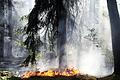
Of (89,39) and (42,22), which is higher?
(42,22)

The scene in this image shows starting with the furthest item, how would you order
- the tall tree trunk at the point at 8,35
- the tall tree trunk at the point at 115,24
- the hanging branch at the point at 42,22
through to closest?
the hanging branch at the point at 42,22, the tall tree trunk at the point at 8,35, the tall tree trunk at the point at 115,24

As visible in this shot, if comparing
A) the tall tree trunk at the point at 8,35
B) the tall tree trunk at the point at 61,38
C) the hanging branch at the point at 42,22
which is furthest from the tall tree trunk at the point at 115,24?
the tall tree trunk at the point at 8,35

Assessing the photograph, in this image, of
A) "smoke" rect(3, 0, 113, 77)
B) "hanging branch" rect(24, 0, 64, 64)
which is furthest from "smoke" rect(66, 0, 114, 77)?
"hanging branch" rect(24, 0, 64, 64)

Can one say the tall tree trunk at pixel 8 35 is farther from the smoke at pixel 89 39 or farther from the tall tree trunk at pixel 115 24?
the tall tree trunk at pixel 115 24

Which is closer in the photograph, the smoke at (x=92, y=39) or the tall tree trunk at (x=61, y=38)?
the tall tree trunk at (x=61, y=38)

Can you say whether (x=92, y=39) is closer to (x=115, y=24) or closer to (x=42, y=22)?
(x=115, y=24)

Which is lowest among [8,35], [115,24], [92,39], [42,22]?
[92,39]

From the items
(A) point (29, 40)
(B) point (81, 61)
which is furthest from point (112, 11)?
(A) point (29, 40)

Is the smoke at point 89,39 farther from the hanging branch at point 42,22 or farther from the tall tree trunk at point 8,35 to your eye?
the tall tree trunk at point 8,35

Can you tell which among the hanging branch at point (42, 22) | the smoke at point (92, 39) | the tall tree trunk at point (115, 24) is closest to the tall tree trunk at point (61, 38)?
the hanging branch at point (42, 22)

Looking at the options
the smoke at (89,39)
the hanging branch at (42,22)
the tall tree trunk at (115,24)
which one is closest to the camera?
the tall tree trunk at (115,24)

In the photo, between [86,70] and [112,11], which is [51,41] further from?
[112,11]

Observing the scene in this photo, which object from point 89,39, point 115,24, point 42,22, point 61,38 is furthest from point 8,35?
point 115,24

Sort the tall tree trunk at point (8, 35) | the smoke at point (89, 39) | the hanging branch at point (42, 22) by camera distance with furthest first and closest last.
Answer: the smoke at point (89, 39), the hanging branch at point (42, 22), the tall tree trunk at point (8, 35)
